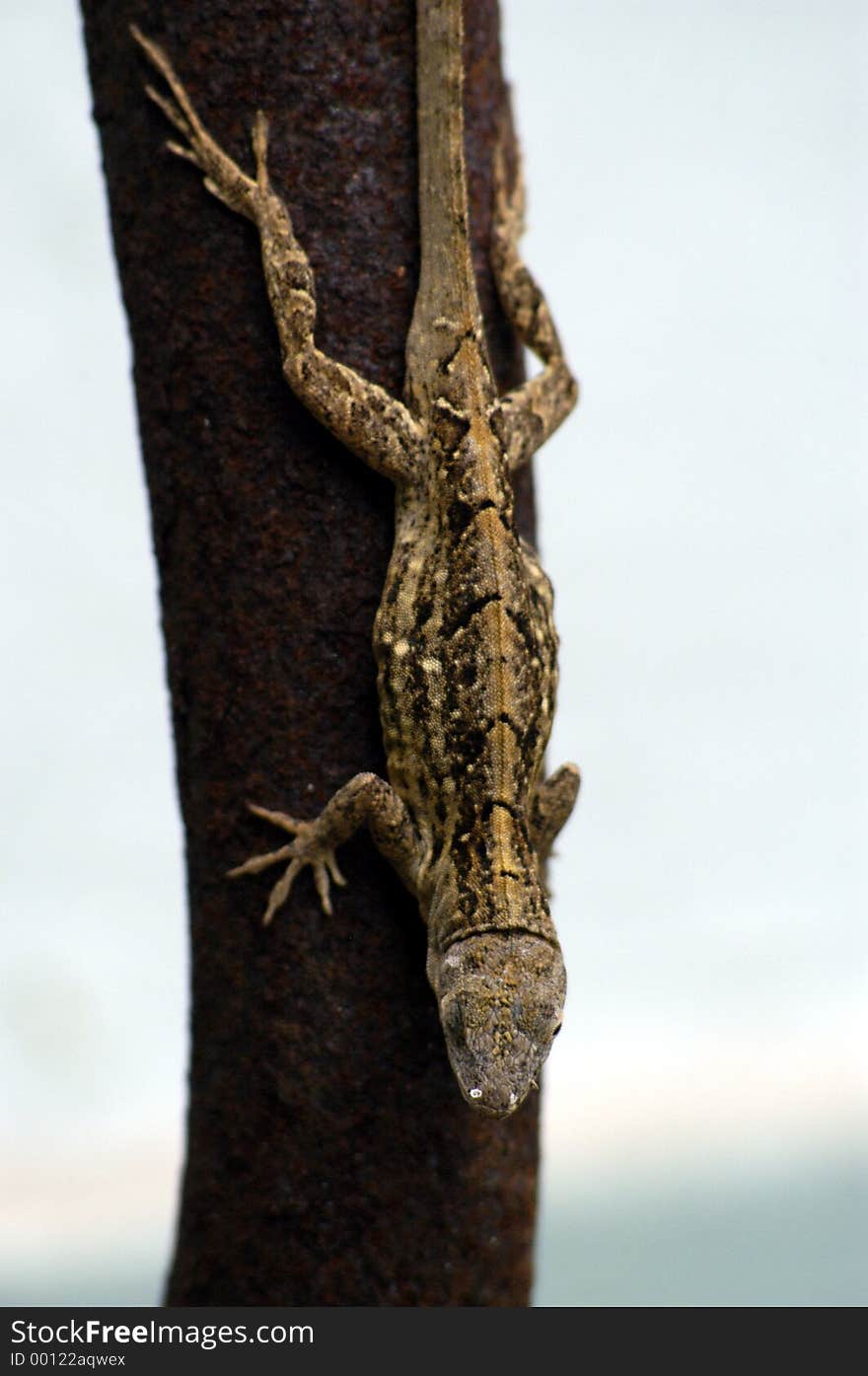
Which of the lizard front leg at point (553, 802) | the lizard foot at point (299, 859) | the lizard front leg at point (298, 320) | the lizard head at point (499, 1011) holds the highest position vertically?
the lizard front leg at point (298, 320)

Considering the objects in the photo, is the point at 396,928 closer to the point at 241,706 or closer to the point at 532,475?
the point at 241,706

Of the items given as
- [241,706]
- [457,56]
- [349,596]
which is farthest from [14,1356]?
[457,56]

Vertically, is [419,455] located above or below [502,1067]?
above

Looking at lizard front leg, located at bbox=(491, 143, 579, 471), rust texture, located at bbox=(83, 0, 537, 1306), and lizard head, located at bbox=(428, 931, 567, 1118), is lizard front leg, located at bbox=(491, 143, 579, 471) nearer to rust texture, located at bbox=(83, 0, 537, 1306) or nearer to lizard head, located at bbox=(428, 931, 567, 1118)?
rust texture, located at bbox=(83, 0, 537, 1306)

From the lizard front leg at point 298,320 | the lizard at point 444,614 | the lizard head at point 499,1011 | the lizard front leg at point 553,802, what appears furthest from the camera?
the lizard front leg at point 553,802

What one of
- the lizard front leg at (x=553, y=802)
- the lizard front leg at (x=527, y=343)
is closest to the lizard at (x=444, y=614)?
the lizard front leg at (x=553, y=802)

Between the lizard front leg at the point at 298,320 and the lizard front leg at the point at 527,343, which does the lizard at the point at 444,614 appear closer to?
the lizard front leg at the point at 298,320

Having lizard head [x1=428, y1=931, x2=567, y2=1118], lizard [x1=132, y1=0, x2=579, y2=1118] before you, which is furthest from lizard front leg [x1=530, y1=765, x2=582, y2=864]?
lizard head [x1=428, y1=931, x2=567, y2=1118]
